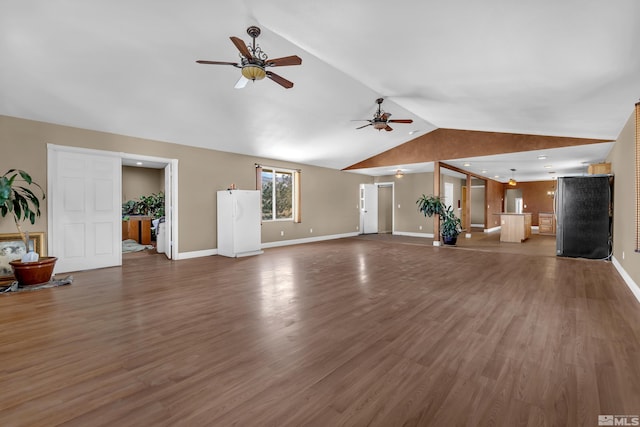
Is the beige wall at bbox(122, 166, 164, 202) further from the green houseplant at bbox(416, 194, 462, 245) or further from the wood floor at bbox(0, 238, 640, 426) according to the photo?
the green houseplant at bbox(416, 194, 462, 245)

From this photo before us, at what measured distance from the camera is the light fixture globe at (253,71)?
3.22 meters

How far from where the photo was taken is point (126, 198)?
9859 mm

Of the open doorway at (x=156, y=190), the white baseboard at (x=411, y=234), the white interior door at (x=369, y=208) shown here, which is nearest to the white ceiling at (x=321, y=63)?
the open doorway at (x=156, y=190)

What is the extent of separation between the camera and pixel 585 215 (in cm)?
605

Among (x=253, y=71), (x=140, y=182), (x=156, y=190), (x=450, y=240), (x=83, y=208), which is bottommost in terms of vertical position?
(x=450, y=240)

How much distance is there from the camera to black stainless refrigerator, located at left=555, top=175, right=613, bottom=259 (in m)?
5.86

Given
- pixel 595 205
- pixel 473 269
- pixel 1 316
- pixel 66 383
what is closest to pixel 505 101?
pixel 473 269

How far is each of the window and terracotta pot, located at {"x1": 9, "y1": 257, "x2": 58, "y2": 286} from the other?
4.71 metres

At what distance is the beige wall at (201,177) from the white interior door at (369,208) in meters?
0.34

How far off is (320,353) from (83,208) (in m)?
5.16

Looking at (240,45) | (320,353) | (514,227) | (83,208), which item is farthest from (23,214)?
(514,227)

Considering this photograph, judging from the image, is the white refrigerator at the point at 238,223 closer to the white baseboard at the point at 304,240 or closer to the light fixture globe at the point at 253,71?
the white baseboard at the point at 304,240

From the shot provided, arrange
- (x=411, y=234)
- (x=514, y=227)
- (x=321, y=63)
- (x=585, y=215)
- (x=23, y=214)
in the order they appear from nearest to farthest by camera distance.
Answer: (x=321, y=63) → (x=23, y=214) → (x=585, y=215) → (x=514, y=227) → (x=411, y=234)

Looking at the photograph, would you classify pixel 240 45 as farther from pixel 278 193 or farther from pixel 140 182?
pixel 140 182
